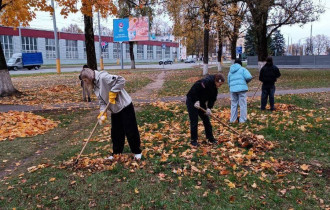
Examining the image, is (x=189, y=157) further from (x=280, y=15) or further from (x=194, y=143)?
(x=280, y=15)

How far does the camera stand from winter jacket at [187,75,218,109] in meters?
5.69

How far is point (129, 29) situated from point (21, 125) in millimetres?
29328

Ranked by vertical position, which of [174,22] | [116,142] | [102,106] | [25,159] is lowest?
[25,159]

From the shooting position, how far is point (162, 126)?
8.13 metres

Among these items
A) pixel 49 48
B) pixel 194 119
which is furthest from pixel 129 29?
pixel 194 119

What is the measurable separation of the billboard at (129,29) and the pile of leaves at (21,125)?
90.1ft

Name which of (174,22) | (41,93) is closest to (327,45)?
(174,22)

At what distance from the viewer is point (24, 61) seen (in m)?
42.3

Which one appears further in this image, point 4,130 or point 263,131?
point 4,130

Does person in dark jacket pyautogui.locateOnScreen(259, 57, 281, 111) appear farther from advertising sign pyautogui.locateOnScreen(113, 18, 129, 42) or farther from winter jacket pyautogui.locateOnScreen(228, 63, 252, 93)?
advertising sign pyautogui.locateOnScreen(113, 18, 129, 42)

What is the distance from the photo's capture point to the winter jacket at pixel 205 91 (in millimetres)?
5688

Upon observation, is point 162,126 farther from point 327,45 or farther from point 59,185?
point 327,45

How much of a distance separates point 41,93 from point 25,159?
1015cm

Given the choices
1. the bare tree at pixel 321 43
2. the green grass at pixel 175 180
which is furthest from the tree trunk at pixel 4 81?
the bare tree at pixel 321 43
